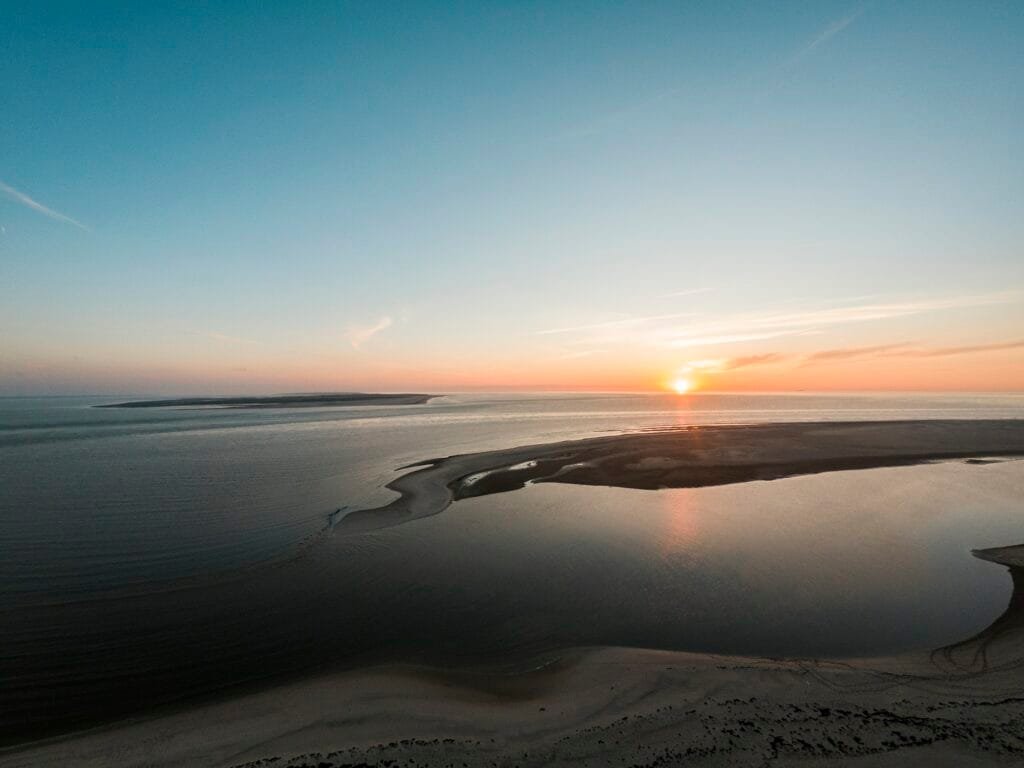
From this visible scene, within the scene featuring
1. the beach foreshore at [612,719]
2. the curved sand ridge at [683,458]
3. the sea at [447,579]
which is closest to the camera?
the beach foreshore at [612,719]

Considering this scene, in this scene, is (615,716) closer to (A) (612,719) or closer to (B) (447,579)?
(A) (612,719)

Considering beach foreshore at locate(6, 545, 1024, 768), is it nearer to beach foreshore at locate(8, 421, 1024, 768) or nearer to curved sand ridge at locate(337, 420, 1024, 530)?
beach foreshore at locate(8, 421, 1024, 768)

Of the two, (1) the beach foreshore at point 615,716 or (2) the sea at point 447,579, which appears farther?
(2) the sea at point 447,579

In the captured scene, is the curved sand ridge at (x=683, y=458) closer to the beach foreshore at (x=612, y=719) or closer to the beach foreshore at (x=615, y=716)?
the beach foreshore at (x=615, y=716)

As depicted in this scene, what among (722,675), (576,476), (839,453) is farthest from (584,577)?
(839,453)

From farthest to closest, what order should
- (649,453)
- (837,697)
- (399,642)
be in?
(649,453) < (399,642) < (837,697)

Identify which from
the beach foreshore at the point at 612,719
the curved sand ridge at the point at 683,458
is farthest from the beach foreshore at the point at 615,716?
the curved sand ridge at the point at 683,458

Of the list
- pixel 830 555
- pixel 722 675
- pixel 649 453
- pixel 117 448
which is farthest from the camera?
pixel 117 448

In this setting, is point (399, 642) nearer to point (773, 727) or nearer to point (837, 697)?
point (773, 727)
